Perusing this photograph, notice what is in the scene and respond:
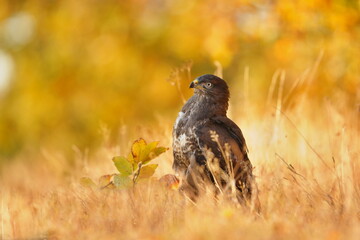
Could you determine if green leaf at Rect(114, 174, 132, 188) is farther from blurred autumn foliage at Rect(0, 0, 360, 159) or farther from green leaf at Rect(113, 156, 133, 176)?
blurred autumn foliage at Rect(0, 0, 360, 159)

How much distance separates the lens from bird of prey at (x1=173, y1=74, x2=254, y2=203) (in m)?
4.56

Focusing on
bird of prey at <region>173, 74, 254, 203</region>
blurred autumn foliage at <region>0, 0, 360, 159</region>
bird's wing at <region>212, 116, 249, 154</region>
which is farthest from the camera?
blurred autumn foliage at <region>0, 0, 360, 159</region>

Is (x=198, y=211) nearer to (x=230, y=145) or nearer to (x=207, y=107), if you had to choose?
(x=230, y=145)

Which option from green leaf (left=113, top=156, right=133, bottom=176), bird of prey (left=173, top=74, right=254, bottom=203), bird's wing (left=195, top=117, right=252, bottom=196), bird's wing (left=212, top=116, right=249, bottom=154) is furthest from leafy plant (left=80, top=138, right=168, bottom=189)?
bird's wing (left=212, top=116, right=249, bottom=154)

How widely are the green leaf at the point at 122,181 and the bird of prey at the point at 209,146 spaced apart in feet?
1.33

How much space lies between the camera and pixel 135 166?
480cm

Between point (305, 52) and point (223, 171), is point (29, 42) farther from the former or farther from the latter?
point (223, 171)

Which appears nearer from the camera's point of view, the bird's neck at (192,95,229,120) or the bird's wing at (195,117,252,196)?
the bird's wing at (195,117,252,196)

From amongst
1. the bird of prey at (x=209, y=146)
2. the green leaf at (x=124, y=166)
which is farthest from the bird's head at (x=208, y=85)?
the green leaf at (x=124, y=166)

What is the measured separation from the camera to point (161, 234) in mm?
3576

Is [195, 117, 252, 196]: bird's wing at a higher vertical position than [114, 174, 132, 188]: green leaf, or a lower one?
higher

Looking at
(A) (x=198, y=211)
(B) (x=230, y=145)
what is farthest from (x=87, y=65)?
(A) (x=198, y=211)

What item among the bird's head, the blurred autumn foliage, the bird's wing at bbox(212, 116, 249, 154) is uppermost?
the blurred autumn foliage

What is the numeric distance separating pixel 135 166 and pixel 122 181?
17cm
